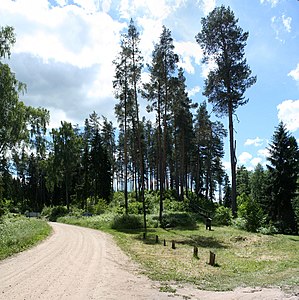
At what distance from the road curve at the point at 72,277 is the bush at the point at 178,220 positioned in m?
12.6

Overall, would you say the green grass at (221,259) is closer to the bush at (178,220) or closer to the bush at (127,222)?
the bush at (178,220)

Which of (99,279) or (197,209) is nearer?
(99,279)

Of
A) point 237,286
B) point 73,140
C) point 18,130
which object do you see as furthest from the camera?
point 73,140

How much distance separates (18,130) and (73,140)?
79.5 feet

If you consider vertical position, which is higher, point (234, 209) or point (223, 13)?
point (223, 13)

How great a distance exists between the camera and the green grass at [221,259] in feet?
31.8

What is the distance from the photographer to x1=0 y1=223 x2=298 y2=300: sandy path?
762 centimetres

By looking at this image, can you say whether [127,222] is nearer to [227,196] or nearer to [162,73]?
[162,73]

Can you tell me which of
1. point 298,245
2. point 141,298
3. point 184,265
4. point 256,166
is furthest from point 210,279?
point 256,166

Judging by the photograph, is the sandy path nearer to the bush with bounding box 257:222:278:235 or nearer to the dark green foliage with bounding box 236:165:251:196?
the bush with bounding box 257:222:278:235

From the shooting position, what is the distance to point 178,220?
27188 millimetres

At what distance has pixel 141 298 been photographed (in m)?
7.53

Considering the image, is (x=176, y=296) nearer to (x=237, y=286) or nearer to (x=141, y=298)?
(x=141, y=298)

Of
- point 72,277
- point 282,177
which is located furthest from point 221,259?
point 282,177
